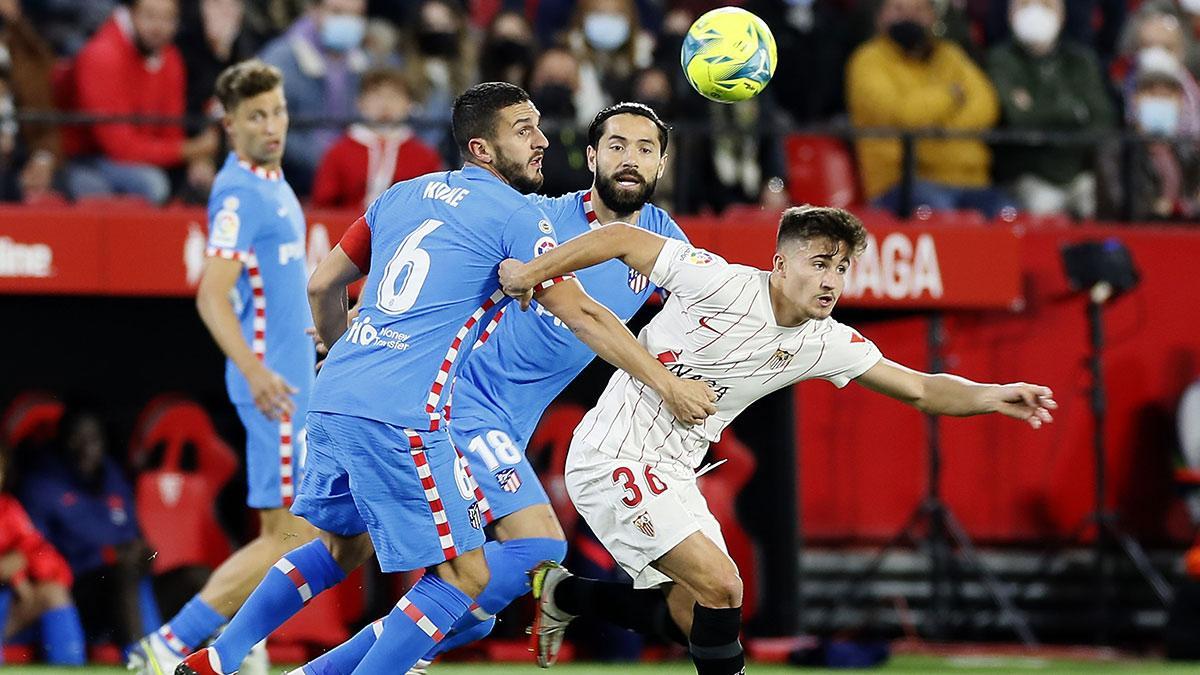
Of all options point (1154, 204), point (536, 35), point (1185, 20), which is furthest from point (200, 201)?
point (1185, 20)

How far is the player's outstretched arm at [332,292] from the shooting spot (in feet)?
22.7

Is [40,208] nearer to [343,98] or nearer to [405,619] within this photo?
[343,98]

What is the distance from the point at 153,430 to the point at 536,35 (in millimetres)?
3597

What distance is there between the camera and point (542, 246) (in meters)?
6.38

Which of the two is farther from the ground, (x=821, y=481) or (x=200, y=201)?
(x=200, y=201)

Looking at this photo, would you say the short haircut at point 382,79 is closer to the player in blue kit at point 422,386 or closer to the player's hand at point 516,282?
the player in blue kit at point 422,386

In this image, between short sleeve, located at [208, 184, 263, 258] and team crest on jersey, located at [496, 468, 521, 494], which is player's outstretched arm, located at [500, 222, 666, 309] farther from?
short sleeve, located at [208, 184, 263, 258]

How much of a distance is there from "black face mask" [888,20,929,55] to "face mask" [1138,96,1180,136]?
1.65 m

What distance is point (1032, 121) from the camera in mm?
12734

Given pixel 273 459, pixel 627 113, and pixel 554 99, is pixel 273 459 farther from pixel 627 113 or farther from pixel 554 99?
pixel 554 99

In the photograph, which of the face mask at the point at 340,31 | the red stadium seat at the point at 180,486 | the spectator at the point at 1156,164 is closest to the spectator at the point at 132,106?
the face mask at the point at 340,31

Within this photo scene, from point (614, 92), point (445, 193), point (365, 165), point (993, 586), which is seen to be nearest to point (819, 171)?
point (614, 92)

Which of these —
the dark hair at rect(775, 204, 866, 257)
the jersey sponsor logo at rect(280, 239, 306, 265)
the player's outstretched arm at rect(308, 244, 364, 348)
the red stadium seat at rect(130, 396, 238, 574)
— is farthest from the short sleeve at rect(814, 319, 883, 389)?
the red stadium seat at rect(130, 396, 238, 574)

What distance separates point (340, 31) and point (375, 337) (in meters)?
5.61
